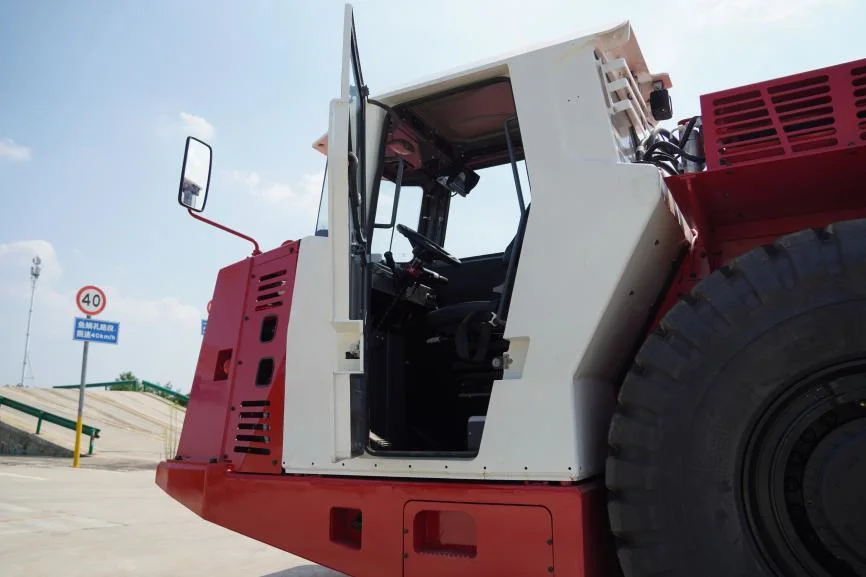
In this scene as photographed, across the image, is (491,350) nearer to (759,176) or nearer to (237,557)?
(759,176)

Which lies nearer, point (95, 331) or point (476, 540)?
point (476, 540)

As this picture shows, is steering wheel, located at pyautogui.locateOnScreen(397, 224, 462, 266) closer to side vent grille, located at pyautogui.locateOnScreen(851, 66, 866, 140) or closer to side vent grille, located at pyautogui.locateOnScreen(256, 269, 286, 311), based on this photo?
side vent grille, located at pyautogui.locateOnScreen(256, 269, 286, 311)

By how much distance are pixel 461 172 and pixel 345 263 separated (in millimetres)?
1371

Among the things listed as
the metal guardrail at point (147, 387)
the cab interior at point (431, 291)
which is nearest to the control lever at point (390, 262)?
the cab interior at point (431, 291)

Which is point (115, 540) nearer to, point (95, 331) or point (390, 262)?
point (390, 262)

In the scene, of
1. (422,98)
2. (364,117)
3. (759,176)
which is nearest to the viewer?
(759,176)

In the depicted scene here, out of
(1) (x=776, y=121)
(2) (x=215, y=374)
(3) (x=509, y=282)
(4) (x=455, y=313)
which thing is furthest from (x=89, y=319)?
(1) (x=776, y=121)

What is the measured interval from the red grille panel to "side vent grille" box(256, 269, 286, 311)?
1.91 m

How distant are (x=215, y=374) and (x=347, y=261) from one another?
3.87 feet

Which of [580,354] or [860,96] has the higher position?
[860,96]

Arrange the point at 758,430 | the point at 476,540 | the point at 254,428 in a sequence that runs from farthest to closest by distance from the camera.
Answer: the point at 254,428
the point at 476,540
the point at 758,430

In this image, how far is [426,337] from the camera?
3.43 m

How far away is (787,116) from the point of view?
221cm

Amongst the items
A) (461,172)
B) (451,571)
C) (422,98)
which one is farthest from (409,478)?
(461,172)
